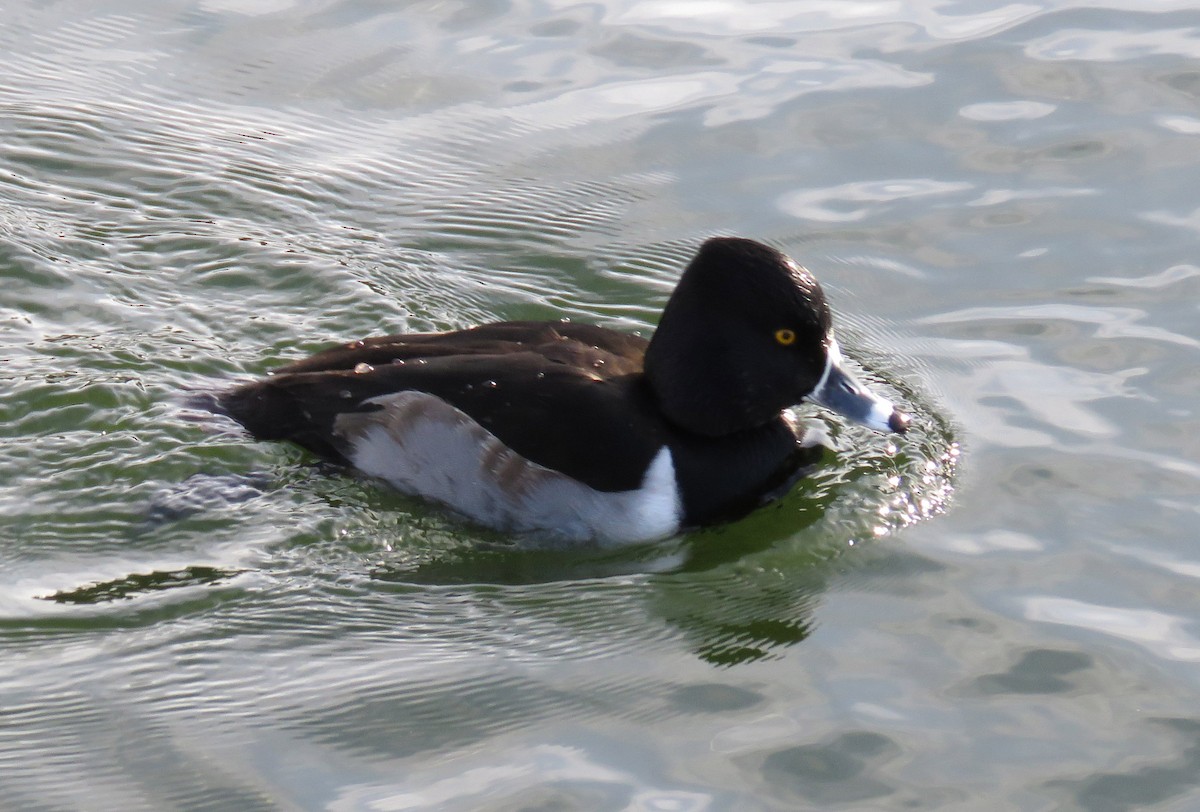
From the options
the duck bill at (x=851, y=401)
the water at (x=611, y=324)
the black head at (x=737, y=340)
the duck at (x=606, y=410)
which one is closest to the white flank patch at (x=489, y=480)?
the duck at (x=606, y=410)

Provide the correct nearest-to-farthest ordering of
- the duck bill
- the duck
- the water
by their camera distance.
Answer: the water, the duck, the duck bill

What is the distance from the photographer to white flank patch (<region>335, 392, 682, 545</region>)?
19.8 feet

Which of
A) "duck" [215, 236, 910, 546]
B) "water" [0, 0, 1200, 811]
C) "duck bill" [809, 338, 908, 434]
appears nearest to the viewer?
"water" [0, 0, 1200, 811]

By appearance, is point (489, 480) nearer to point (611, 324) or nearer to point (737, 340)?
point (737, 340)

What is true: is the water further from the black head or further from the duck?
the black head

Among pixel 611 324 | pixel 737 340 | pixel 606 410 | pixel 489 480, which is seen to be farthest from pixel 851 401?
pixel 611 324

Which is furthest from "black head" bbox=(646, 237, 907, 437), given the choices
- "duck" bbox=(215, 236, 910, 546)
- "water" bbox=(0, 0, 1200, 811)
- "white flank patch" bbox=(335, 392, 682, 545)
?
"water" bbox=(0, 0, 1200, 811)

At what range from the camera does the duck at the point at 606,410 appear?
19.8 feet

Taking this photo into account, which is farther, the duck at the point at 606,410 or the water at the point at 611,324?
the duck at the point at 606,410

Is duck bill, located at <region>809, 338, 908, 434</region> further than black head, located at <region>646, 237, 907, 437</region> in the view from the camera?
Yes

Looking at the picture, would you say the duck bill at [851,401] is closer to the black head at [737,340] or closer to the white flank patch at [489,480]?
the black head at [737,340]

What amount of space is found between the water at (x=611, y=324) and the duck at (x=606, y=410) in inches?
6.0

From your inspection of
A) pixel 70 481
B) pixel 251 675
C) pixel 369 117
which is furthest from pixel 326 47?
pixel 251 675

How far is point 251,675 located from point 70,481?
161 centimetres
